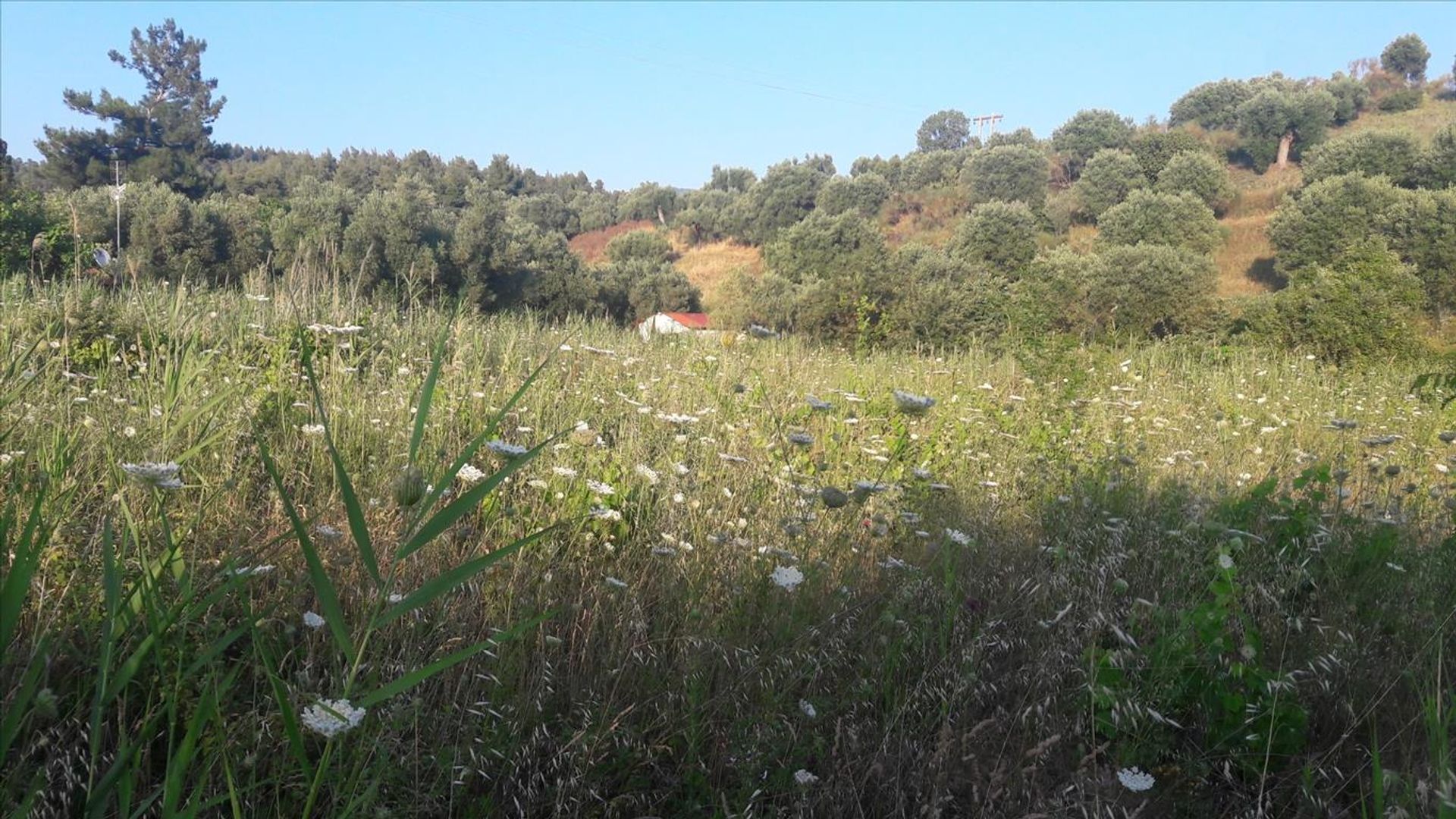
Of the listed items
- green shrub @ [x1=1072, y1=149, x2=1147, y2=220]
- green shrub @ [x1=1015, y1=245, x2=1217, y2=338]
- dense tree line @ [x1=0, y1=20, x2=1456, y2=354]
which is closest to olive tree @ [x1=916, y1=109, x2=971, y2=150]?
dense tree line @ [x1=0, y1=20, x2=1456, y2=354]

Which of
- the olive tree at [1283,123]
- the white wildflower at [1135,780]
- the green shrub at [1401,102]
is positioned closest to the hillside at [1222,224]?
the green shrub at [1401,102]

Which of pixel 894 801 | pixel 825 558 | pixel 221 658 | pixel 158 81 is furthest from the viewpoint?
pixel 158 81

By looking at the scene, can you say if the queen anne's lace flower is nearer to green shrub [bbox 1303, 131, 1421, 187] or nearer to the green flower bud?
the green flower bud

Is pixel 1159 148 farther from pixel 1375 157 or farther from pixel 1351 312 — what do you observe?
Answer: pixel 1351 312

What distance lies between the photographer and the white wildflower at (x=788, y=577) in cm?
178

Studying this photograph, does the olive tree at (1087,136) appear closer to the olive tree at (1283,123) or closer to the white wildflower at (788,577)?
the olive tree at (1283,123)

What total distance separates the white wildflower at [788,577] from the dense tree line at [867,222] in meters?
2.62

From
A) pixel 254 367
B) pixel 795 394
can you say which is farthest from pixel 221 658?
pixel 795 394

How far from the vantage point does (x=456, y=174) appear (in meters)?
43.0

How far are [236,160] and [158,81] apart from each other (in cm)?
750

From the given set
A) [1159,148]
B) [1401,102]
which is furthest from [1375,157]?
[1401,102]

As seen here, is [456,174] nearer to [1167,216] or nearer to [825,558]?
[1167,216]

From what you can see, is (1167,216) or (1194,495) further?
(1167,216)

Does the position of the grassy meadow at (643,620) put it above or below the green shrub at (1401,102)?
below
